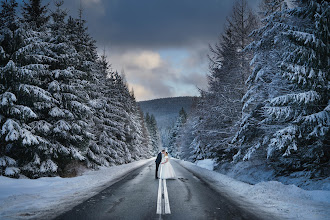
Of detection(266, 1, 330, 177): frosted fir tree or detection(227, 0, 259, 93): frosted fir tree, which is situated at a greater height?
detection(227, 0, 259, 93): frosted fir tree

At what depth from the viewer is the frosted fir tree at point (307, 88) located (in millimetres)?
9078

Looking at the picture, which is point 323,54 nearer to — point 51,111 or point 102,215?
point 102,215

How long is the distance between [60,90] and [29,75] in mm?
3709

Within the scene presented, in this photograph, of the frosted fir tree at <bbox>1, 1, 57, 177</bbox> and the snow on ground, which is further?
the snow on ground

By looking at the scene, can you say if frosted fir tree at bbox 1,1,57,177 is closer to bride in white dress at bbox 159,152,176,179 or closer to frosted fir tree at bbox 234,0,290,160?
bride in white dress at bbox 159,152,176,179

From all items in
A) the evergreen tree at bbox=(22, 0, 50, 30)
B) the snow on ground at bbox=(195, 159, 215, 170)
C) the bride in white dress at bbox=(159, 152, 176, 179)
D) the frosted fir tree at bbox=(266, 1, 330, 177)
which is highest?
the evergreen tree at bbox=(22, 0, 50, 30)

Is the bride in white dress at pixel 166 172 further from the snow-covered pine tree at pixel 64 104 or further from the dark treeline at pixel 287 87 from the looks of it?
the snow-covered pine tree at pixel 64 104

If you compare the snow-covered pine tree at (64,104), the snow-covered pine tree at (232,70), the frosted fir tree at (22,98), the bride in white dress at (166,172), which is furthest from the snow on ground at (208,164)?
the frosted fir tree at (22,98)

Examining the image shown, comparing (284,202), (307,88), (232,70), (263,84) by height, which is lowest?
(284,202)

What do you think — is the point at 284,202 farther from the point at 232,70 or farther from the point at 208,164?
the point at 208,164

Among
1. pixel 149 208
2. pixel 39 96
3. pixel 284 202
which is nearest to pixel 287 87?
pixel 284 202

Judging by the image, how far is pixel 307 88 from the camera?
9805 mm

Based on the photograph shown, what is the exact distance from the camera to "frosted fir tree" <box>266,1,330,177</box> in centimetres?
908

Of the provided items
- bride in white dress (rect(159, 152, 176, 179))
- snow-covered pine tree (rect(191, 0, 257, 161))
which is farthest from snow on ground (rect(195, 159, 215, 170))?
bride in white dress (rect(159, 152, 176, 179))
